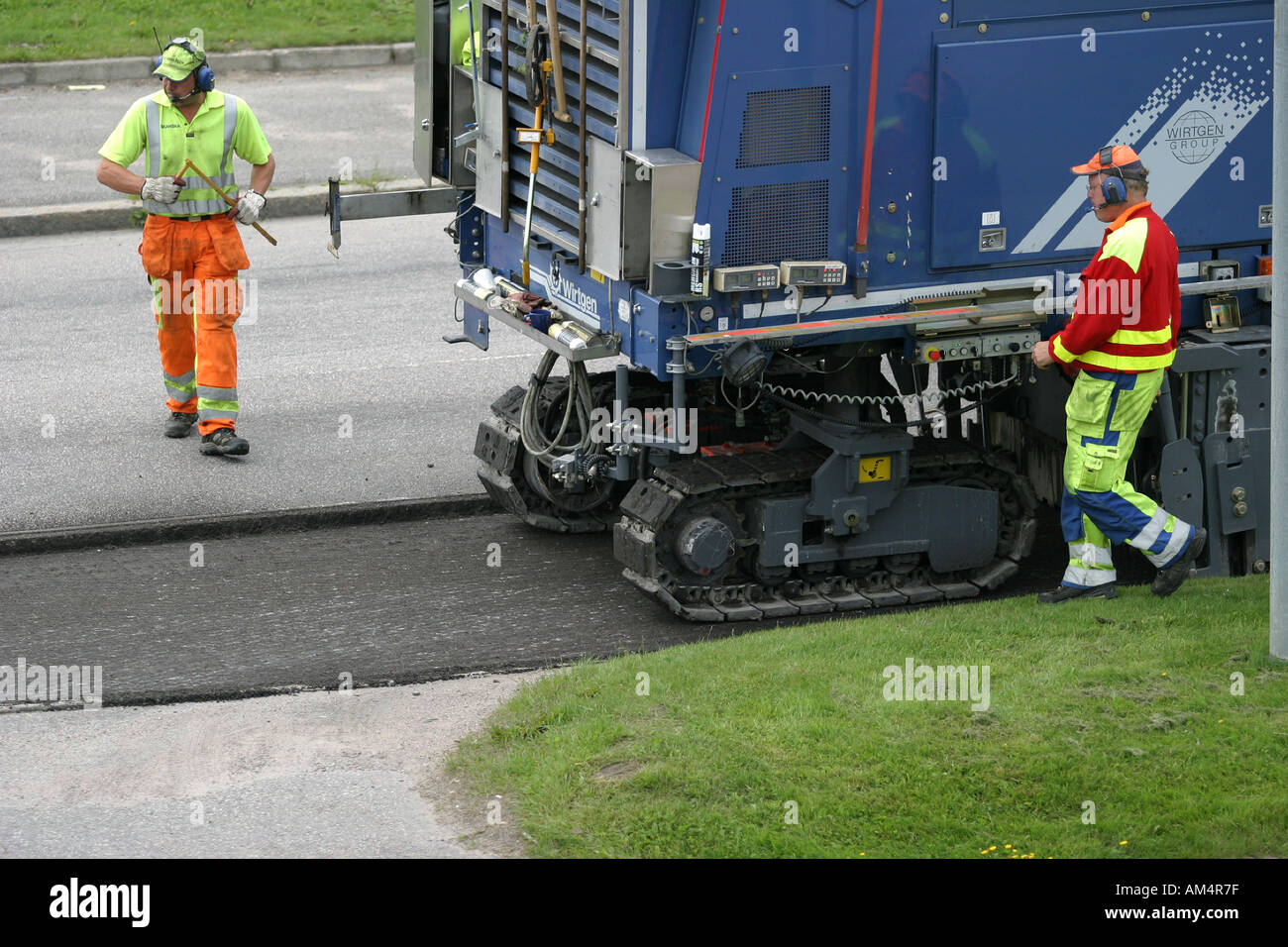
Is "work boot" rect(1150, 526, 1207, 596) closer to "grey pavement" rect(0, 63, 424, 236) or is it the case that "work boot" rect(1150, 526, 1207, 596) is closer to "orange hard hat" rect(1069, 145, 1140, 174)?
"orange hard hat" rect(1069, 145, 1140, 174)

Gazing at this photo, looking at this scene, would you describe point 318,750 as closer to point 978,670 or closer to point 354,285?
point 978,670

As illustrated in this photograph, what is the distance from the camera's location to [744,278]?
7531mm

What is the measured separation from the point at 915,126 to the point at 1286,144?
173 cm

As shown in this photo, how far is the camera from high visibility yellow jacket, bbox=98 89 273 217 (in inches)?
Result: 387

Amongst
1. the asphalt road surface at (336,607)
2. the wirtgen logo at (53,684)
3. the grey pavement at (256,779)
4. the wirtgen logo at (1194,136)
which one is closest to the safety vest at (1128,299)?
the wirtgen logo at (1194,136)

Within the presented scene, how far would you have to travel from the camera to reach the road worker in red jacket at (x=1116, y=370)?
748cm

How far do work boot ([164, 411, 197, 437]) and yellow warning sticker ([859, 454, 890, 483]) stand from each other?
4.04 metres

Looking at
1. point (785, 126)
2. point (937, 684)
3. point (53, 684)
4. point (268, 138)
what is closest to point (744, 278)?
point (785, 126)

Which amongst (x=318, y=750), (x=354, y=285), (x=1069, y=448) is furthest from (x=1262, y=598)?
(x=354, y=285)

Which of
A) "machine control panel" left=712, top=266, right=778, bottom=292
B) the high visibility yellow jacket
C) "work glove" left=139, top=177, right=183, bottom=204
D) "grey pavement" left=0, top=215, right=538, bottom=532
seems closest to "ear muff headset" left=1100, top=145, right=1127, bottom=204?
"machine control panel" left=712, top=266, right=778, bottom=292

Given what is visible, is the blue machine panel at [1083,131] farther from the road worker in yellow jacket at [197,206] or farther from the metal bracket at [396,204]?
the road worker in yellow jacket at [197,206]

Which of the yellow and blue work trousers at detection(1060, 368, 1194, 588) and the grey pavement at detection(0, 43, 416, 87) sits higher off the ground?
the grey pavement at detection(0, 43, 416, 87)

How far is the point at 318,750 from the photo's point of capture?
678 cm

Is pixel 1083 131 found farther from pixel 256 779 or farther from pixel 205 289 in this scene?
pixel 205 289
